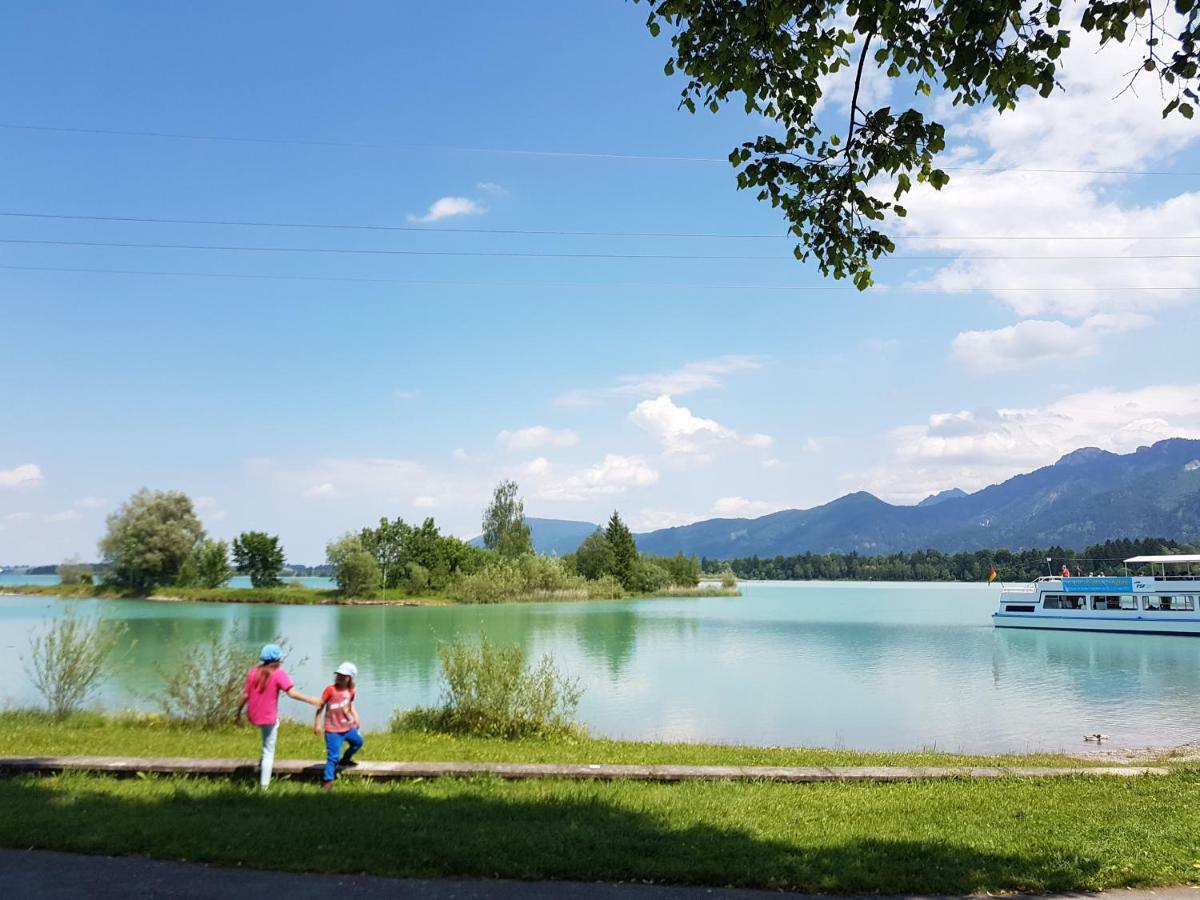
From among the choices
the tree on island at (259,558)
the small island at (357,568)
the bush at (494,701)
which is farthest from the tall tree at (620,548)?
A: the bush at (494,701)

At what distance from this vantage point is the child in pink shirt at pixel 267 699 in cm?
927

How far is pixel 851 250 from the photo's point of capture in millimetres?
9016

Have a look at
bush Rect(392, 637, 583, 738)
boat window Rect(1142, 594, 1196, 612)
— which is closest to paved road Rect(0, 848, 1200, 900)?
bush Rect(392, 637, 583, 738)

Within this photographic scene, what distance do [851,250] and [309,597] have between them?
3824 inches

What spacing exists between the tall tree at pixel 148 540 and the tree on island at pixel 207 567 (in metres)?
0.97

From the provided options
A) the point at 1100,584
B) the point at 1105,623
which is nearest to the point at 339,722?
the point at 1105,623

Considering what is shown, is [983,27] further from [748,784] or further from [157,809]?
[157,809]

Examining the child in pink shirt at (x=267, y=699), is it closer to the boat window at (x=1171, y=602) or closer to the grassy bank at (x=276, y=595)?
the boat window at (x=1171, y=602)

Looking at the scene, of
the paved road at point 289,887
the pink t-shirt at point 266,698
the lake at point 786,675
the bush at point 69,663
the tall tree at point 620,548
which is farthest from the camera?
the tall tree at point 620,548

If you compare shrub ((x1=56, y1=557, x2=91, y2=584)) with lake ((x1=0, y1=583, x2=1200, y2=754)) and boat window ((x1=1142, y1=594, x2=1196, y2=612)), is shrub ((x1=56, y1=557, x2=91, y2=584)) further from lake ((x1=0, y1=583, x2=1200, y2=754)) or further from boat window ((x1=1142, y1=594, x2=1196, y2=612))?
boat window ((x1=1142, y1=594, x2=1196, y2=612))

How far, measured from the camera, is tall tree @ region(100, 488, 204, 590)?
8994 cm

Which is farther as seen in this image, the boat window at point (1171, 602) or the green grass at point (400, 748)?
the boat window at point (1171, 602)

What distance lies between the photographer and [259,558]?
342ft

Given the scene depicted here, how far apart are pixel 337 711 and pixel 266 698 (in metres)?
0.86
